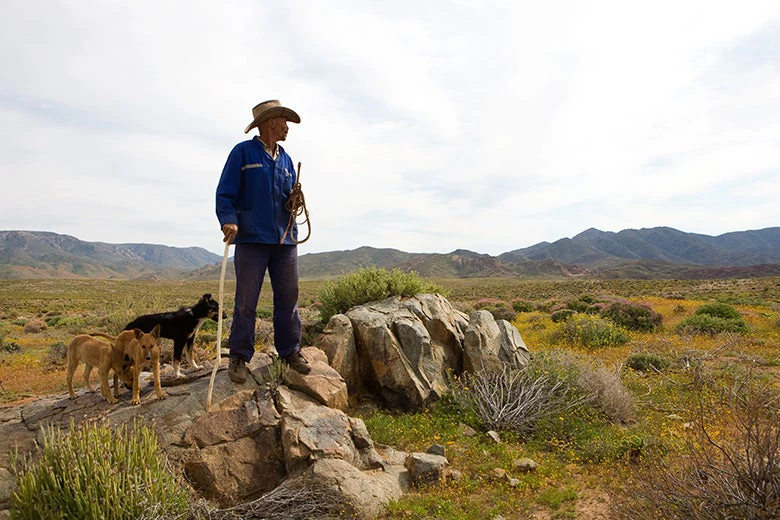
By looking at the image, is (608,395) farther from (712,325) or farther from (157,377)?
(712,325)

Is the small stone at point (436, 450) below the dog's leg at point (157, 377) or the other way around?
below

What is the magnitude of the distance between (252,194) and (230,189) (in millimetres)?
257

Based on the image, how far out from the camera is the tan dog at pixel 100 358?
4684 millimetres

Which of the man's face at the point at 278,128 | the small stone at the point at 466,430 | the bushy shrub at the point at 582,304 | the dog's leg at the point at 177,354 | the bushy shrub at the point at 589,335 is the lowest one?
the small stone at the point at 466,430

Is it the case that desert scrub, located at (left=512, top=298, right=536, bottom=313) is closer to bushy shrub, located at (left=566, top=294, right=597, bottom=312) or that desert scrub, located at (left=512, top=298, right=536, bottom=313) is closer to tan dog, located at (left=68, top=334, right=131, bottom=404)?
bushy shrub, located at (left=566, top=294, right=597, bottom=312)

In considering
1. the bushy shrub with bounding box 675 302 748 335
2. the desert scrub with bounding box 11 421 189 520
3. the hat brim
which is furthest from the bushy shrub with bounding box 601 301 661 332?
the desert scrub with bounding box 11 421 189 520

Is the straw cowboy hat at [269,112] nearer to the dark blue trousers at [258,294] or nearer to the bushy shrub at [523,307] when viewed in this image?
the dark blue trousers at [258,294]

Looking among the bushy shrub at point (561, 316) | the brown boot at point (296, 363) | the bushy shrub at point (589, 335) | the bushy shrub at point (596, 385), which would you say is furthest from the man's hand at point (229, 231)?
the bushy shrub at point (561, 316)

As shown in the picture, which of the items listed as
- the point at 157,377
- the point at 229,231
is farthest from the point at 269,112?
the point at 157,377

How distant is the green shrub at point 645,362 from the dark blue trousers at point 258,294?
8233mm

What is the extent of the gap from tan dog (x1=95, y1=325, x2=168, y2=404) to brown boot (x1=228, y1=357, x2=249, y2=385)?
766 mm

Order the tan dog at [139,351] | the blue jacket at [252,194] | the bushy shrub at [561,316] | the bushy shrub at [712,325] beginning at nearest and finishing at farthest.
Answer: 1. the tan dog at [139,351]
2. the blue jacket at [252,194]
3. the bushy shrub at [712,325]
4. the bushy shrub at [561,316]

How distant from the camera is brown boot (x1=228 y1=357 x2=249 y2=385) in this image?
5.15 m

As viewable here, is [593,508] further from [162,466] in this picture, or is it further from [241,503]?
[162,466]
